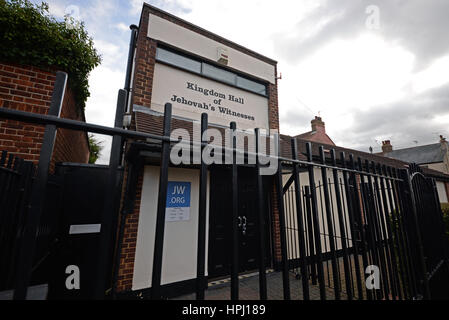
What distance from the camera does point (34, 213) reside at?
76 centimetres

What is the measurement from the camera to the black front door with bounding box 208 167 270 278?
4691 mm

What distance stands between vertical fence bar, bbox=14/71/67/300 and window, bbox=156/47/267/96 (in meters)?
4.37

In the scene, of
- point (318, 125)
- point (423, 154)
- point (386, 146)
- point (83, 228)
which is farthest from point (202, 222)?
point (423, 154)

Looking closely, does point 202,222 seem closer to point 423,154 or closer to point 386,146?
point 386,146

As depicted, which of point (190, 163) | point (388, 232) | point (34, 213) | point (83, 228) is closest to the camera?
point (34, 213)

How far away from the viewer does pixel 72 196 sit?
2.56 m

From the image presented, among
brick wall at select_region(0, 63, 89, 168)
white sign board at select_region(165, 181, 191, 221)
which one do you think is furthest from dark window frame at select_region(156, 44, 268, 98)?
white sign board at select_region(165, 181, 191, 221)

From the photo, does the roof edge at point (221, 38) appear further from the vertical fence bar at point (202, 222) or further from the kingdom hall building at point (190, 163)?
the vertical fence bar at point (202, 222)

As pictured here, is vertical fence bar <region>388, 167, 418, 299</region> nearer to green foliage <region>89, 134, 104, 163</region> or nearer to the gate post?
the gate post

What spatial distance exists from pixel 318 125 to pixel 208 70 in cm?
1082

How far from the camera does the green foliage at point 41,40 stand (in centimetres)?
252
